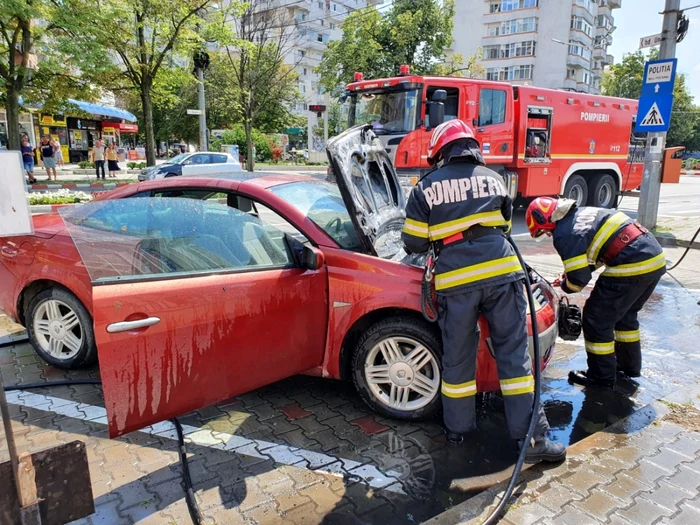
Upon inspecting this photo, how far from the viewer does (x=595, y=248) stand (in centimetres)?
341

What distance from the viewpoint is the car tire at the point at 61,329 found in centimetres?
369

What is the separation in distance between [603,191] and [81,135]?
31612mm

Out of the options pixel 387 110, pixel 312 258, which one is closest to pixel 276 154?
pixel 387 110

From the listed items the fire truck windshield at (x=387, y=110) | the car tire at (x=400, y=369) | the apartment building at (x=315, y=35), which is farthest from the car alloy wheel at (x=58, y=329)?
the apartment building at (x=315, y=35)

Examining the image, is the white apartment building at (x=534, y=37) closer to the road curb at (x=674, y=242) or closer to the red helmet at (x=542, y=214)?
the road curb at (x=674, y=242)

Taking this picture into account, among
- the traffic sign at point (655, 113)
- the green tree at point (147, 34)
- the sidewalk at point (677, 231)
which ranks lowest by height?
the sidewalk at point (677, 231)

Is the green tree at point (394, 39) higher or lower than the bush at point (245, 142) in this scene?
higher

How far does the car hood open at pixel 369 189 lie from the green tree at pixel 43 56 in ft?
38.0

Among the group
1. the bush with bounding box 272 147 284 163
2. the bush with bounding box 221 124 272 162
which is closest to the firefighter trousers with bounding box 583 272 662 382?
the bush with bounding box 221 124 272 162

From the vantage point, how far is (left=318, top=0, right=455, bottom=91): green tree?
26.0m

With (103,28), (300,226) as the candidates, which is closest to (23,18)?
(103,28)

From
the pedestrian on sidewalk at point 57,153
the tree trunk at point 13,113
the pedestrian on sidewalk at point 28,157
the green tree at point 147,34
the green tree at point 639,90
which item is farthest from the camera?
the green tree at point 639,90

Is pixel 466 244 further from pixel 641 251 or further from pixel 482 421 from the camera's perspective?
pixel 641 251

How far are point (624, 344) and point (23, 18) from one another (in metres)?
14.4
